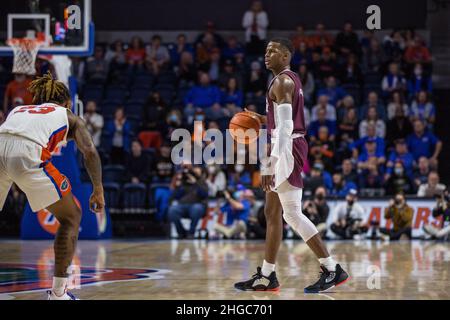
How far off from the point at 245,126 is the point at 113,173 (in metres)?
9.80

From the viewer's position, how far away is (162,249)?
1223cm

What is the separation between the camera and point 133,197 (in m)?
16.4

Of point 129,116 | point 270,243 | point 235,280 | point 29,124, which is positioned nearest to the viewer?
point 29,124

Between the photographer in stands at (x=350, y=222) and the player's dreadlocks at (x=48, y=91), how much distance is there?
9.93m

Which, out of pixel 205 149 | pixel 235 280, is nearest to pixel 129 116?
pixel 205 149

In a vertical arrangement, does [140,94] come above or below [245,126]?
above

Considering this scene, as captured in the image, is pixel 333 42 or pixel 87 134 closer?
pixel 87 134

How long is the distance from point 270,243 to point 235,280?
89 cm

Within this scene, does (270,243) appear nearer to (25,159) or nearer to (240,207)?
(25,159)

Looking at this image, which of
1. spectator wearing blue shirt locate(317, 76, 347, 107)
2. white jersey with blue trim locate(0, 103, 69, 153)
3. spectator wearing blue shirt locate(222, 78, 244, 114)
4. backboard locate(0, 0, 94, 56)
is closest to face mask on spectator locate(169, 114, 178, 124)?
spectator wearing blue shirt locate(222, 78, 244, 114)

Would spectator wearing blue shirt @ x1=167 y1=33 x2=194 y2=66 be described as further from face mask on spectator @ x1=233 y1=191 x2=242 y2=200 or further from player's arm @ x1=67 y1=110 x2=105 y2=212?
player's arm @ x1=67 y1=110 x2=105 y2=212

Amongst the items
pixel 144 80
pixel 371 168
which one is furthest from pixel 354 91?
pixel 144 80

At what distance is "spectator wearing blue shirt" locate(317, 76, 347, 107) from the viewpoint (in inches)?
714

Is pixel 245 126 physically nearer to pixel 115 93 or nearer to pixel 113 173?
pixel 113 173
